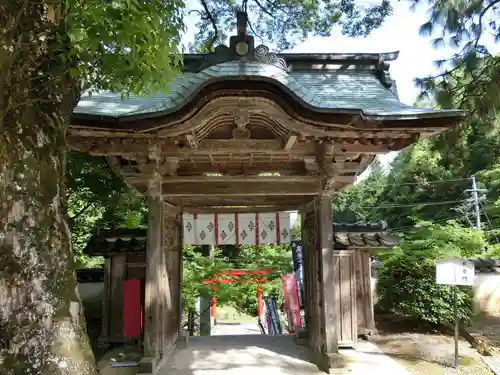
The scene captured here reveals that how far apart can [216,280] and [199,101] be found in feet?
25.5

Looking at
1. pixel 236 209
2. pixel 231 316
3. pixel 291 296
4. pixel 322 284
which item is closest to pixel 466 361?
pixel 322 284

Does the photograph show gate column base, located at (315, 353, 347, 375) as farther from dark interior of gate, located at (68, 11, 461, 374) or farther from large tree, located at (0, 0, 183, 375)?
large tree, located at (0, 0, 183, 375)

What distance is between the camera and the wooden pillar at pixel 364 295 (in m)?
7.35

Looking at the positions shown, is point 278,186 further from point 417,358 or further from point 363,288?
point 417,358

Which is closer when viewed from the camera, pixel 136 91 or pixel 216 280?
pixel 136 91

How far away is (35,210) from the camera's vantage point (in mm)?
2516

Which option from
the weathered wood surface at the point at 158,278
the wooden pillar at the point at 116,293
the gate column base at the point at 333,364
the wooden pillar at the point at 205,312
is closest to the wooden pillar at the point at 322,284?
the gate column base at the point at 333,364

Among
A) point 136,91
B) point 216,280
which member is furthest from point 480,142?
point 136,91

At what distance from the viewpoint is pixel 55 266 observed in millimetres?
2555

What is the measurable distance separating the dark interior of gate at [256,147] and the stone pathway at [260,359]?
0.31m

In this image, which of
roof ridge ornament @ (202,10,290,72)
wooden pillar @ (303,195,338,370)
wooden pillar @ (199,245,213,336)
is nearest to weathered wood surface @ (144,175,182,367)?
roof ridge ornament @ (202,10,290,72)

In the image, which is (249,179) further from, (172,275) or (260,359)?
(260,359)

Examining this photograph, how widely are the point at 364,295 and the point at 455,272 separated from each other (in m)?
1.79

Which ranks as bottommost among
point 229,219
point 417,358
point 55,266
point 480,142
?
point 417,358
